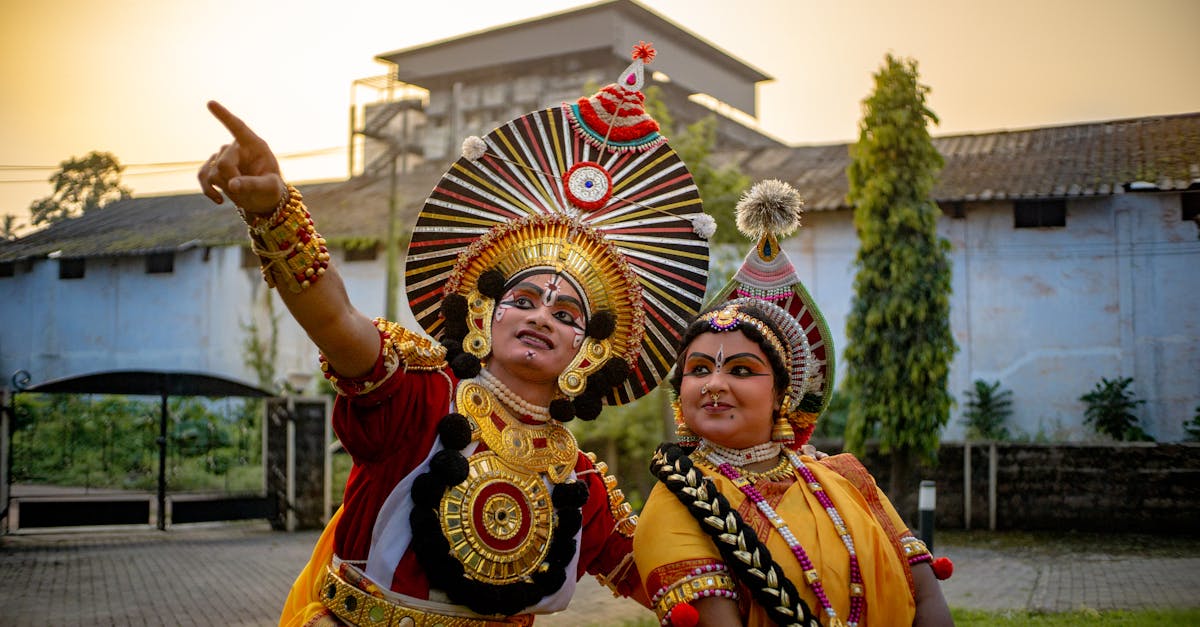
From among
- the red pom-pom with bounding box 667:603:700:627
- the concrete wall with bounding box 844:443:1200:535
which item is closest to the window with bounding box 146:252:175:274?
the concrete wall with bounding box 844:443:1200:535

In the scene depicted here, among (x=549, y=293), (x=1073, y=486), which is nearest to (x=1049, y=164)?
(x=1073, y=486)

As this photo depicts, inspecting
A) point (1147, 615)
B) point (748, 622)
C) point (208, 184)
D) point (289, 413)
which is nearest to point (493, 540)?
point (748, 622)

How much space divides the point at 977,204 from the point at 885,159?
4.44 meters

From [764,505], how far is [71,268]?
11.8 meters

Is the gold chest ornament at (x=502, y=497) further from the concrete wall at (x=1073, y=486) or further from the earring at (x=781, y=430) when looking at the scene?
the concrete wall at (x=1073, y=486)

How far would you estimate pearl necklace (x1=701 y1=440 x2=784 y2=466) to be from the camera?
362 cm

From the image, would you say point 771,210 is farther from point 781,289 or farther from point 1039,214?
point 1039,214

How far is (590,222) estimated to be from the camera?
3.92 metres

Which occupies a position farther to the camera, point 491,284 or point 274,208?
point 491,284

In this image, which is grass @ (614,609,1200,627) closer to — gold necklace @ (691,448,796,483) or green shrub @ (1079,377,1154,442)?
gold necklace @ (691,448,796,483)

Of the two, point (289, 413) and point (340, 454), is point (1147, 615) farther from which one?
point (340, 454)

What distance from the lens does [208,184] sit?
2617mm

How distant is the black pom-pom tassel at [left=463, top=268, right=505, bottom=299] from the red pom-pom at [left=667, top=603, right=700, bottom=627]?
121cm

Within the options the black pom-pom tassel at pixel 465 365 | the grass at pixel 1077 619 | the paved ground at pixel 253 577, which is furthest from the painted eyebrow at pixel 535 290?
the paved ground at pixel 253 577
